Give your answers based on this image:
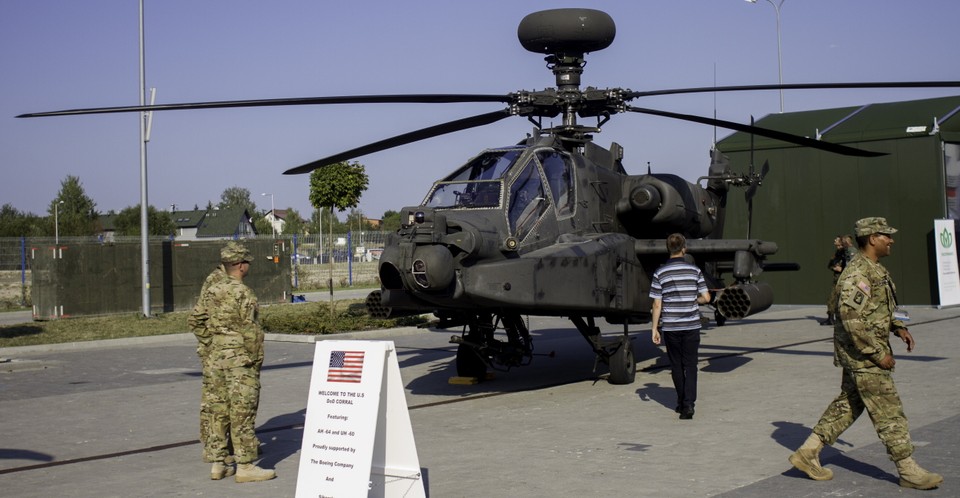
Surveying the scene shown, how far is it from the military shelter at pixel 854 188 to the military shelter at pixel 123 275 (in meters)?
12.8

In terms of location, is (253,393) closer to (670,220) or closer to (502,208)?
(502,208)

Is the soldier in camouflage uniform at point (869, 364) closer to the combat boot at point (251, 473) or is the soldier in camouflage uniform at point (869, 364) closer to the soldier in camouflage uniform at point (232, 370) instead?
the combat boot at point (251, 473)

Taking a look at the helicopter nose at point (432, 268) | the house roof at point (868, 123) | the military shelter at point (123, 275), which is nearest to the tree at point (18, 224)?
the military shelter at point (123, 275)

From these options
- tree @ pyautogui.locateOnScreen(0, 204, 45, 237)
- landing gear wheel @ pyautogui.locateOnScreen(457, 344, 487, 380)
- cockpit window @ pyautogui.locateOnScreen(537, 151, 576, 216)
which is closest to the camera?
cockpit window @ pyautogui.locateOnScreen(537, 151, 576, 216)

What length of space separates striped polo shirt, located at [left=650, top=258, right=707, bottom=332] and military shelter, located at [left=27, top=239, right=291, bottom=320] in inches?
678

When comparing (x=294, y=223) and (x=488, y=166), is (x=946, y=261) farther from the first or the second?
(x=294, y=223)

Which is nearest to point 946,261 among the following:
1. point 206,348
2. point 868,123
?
point 868,123

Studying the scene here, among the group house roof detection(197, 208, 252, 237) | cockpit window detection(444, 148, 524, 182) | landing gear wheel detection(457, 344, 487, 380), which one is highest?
house roof detection(197, 208, 252, 237)

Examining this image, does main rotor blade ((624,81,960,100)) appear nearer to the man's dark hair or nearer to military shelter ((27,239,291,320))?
the man's dark hair

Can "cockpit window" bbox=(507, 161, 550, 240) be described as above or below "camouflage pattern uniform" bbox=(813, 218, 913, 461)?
above

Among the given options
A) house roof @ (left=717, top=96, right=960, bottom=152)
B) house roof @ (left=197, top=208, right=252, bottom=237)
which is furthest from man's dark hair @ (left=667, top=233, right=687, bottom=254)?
house roof @ (left=197, top=208, right=252, bottom=237)

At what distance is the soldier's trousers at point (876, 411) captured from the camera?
6680mm

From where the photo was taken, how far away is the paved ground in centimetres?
730

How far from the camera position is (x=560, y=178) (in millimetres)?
12414
